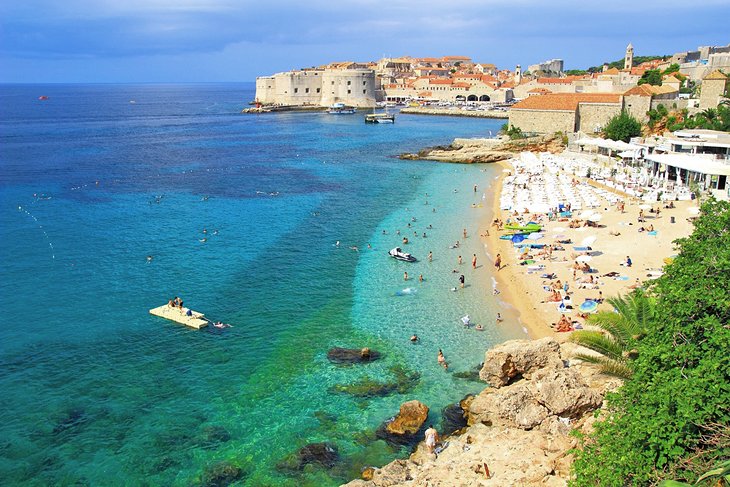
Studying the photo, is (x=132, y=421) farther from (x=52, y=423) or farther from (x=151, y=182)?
(x=151, y=182)

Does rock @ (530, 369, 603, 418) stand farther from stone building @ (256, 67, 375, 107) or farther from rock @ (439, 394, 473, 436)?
stone building @ (256, 67, 375, 107)

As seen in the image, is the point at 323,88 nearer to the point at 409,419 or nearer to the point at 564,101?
the point at 564,101

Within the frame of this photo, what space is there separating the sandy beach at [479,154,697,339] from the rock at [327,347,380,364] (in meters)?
4.30

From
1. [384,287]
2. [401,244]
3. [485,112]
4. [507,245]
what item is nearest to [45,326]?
[384,287]

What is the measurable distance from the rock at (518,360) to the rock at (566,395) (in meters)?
1.02

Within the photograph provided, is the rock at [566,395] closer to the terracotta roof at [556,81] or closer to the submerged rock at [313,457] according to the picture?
the submerged rock at [313,457]

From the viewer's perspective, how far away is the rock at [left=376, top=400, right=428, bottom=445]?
38.4ft

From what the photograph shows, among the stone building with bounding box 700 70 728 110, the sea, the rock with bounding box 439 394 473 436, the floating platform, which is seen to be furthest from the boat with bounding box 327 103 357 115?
the rock with bounding box 439 394 473 436

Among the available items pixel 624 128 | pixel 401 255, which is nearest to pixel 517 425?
pixel 401 255

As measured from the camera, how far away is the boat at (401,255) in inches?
888

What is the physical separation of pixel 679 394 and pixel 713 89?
40.2 metres

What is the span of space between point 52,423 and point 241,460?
4553 mm

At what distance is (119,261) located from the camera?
75.3 feet

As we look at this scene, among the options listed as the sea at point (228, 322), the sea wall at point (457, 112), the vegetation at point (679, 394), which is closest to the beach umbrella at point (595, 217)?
the sea at point (228, 322)
